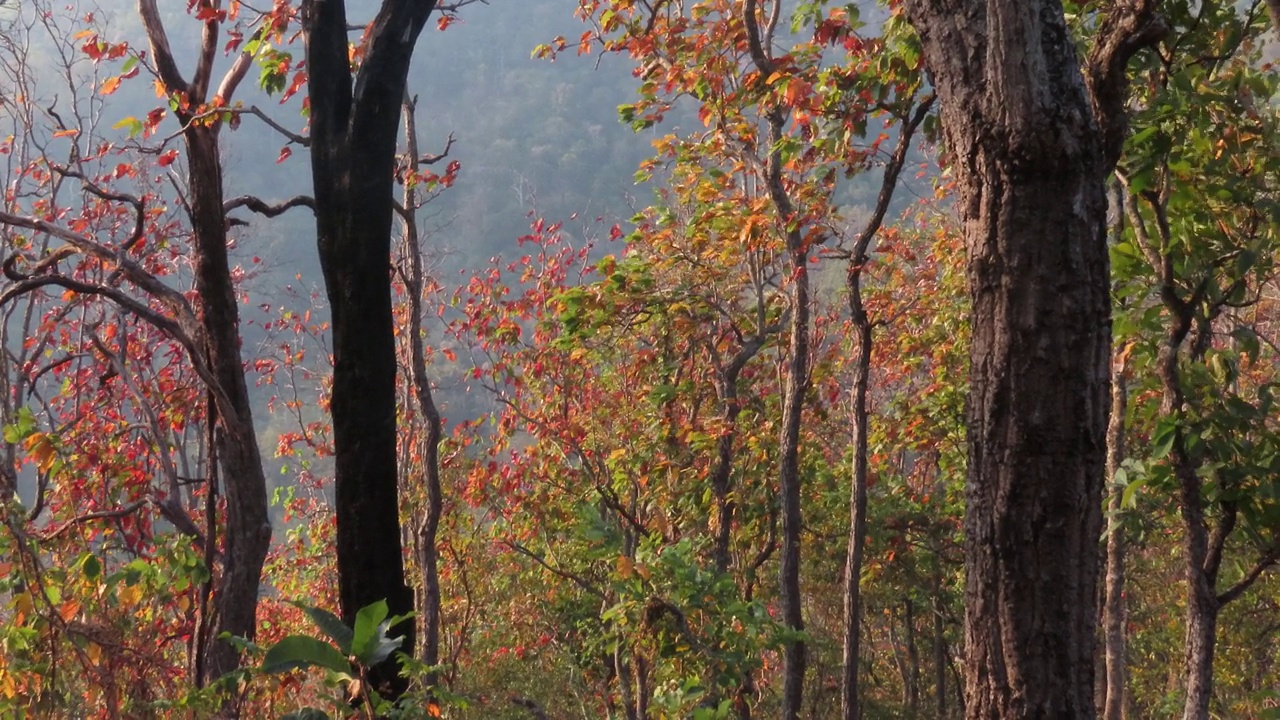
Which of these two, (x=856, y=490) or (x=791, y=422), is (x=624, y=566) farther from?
(x=791, y=422)

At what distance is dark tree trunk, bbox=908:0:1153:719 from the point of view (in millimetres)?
2178

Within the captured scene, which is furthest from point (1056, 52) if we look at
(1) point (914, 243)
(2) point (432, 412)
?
(1) point (914, 243)

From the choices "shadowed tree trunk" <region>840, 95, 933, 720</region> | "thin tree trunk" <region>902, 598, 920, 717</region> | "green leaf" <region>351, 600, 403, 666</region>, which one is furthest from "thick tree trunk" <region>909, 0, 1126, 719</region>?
"thin tree trunk" <region>902, 598, 920, 717</region>

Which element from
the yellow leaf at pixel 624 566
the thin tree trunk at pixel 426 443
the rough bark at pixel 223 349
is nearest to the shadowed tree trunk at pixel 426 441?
the thin tree trunk at pixel 426 443

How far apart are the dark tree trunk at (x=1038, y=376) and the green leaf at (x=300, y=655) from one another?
55.1 inches

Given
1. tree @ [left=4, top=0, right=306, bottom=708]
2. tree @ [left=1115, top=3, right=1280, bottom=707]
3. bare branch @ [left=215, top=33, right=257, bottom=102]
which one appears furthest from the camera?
bare branch @ [left=215, top=33, right=257, bottom=102]

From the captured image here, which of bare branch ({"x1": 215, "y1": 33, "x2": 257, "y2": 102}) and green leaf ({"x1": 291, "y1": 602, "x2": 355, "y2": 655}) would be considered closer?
green leaf ({"x1": 291, "y1": 602, "x2": 355, "y2": 655})

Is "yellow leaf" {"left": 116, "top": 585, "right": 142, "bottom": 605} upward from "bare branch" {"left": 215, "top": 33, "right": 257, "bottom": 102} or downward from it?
downward

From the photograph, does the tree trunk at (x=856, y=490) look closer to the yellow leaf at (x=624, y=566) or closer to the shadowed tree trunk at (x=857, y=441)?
the shadowed tree trunk at (x=857, y=441)

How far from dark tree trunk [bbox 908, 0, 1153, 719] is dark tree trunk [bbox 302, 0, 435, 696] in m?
1.92

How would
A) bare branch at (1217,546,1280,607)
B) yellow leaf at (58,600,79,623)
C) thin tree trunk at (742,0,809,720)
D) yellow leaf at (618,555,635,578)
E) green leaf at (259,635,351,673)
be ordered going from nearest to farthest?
green leaf at (259,635,351,673) < bare branch at (1217,546,1280,607) < yellow leaf at (618,555,635,578) < yellow leaf at (58,600,79,623) < thin tree trunk at (742,0,809,720)

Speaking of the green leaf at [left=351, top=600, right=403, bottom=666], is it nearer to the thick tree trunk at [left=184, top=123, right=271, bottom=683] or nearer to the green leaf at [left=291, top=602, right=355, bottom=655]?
the green leaf at [left=291, top=602, right=355, bottom=655]

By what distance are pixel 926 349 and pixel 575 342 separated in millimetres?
3509

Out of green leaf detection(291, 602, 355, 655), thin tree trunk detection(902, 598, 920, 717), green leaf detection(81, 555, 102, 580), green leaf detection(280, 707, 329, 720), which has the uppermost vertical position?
green leaf detection(81, 555, 102, 580)
